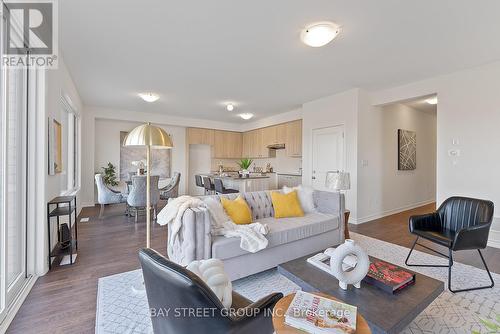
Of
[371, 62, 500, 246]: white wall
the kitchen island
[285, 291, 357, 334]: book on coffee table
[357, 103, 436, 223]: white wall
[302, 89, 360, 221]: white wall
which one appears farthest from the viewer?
the kitchen island

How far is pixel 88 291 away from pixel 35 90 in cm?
208

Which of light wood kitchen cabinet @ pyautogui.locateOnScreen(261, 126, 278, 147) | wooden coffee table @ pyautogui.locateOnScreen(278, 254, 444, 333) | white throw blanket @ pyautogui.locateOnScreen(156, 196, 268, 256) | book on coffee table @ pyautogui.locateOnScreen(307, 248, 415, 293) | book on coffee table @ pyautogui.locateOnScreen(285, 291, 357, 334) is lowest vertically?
wooden coffee table @ pyautogui.locateOnScreen(278, 254, 444, 333)

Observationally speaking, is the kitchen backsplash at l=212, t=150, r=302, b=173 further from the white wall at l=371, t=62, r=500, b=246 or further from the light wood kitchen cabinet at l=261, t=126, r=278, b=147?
the white wall at l=371, t=62, r=500, b=246

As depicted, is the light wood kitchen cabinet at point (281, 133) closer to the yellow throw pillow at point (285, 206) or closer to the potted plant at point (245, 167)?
the potted plant at point (245, 167)

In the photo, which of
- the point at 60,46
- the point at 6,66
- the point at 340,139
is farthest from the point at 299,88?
the point at 6,66

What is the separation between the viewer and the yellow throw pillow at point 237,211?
8.81 feet

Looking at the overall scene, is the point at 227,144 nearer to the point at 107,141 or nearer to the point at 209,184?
the point at 209,184

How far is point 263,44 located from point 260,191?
76.4 inches

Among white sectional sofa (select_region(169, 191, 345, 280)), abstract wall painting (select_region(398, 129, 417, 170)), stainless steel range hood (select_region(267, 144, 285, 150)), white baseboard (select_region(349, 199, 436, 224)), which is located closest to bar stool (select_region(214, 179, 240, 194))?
white sectional sofa (select_region(169, 191, 345, 280))

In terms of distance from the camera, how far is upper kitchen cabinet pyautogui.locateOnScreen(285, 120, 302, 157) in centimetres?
618

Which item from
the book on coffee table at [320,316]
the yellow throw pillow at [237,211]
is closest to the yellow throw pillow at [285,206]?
the yellow throw pillow at [237,211]

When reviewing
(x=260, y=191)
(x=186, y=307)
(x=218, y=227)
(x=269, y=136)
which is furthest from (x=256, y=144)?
(x=186, y=307)

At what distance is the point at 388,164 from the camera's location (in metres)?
5.14

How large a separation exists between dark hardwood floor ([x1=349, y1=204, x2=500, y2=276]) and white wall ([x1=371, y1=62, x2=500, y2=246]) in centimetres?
67
